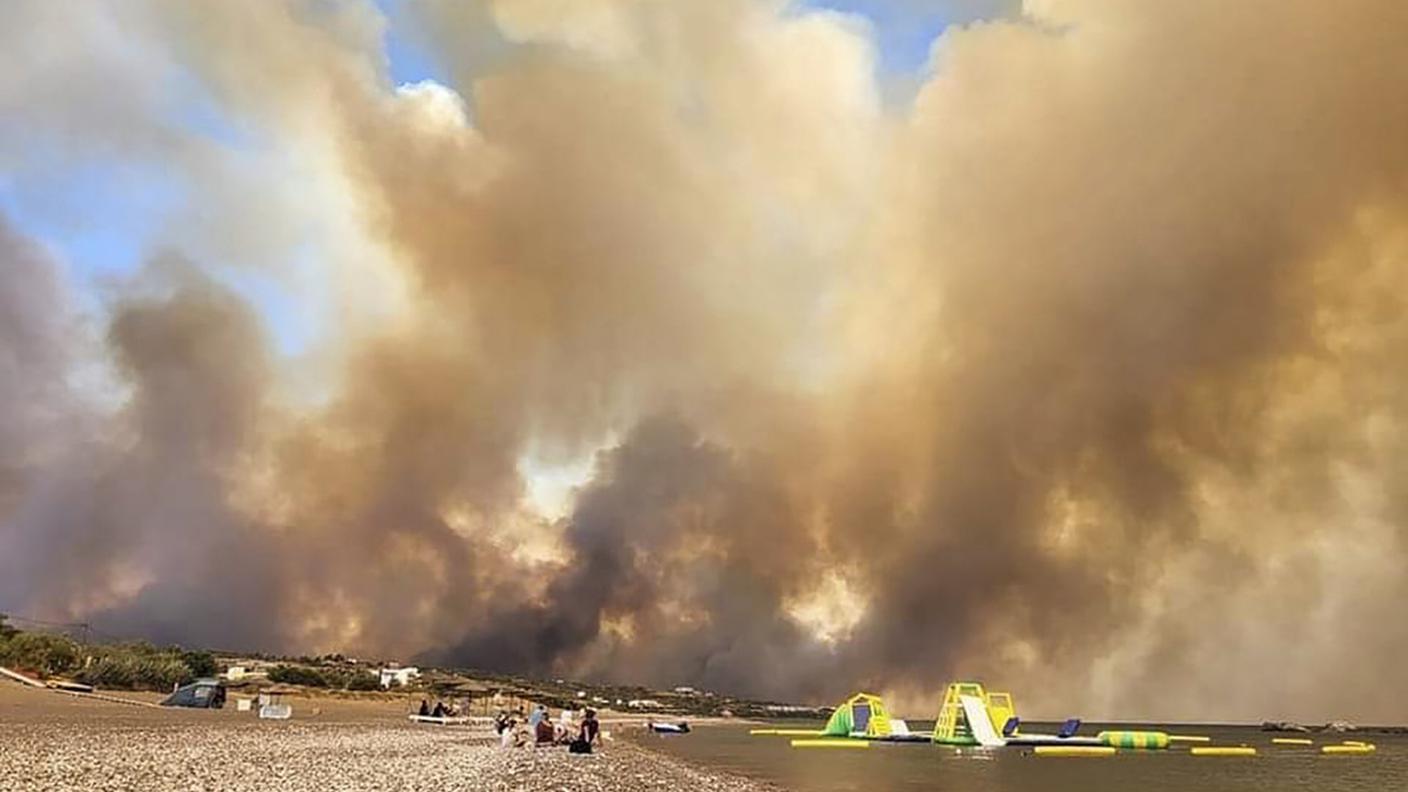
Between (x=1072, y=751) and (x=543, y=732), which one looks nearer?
(x=543, y=732)

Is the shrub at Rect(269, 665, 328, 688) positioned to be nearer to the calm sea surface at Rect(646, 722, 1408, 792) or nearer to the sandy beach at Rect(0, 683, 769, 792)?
the sandy beach at Rect(0, 683, 769, 792)

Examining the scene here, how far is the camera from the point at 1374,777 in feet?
298

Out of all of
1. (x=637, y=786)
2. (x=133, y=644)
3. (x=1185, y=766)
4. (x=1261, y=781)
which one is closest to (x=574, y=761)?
(x=637, y=786)

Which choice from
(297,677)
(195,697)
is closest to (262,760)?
(195,697)

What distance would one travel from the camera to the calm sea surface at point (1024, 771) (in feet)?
225

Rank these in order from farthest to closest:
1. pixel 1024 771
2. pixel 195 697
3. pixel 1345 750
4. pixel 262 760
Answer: pixel 1345 750, pixel 195 697, pixel 1024 771, pixel 262 760

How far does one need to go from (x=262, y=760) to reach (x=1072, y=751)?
110m

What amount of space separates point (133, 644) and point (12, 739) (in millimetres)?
120313

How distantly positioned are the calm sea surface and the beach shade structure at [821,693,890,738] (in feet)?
28.2

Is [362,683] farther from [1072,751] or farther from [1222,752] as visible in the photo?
[1222,752]

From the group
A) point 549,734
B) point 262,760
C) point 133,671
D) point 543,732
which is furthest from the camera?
point 133,671

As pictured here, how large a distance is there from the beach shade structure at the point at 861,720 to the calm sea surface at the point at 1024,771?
8.58 m

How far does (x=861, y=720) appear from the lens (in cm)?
14100

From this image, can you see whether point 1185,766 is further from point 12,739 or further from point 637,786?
point 12,739
